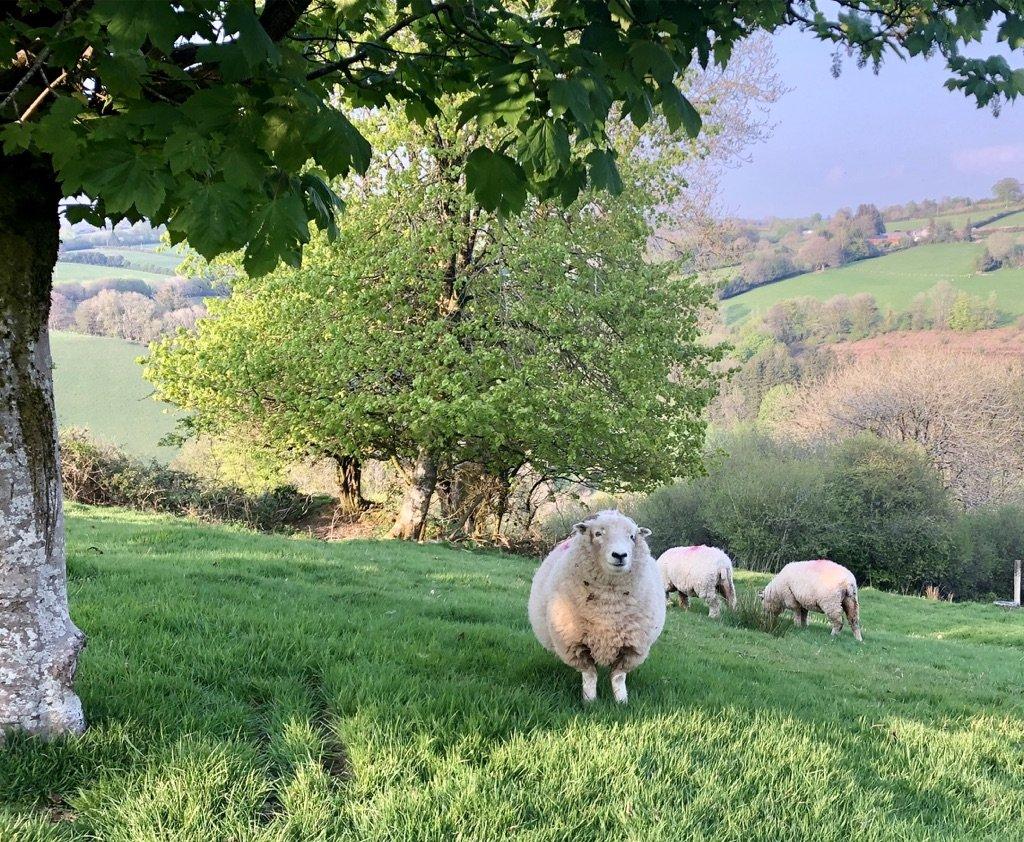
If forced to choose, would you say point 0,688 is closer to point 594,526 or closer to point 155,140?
point 155,140

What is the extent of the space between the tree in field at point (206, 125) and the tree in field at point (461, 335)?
9.95m

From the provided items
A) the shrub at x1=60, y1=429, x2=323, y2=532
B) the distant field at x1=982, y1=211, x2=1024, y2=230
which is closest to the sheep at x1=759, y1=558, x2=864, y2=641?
the shrub at x1=60, y1=429, x2=323, y2=532

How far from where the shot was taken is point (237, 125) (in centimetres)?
239

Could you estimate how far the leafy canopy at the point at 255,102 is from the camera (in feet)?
7.51

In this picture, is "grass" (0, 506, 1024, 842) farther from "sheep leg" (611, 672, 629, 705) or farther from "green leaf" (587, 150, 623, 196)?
"green leaf" (587, 150, 623, 196)

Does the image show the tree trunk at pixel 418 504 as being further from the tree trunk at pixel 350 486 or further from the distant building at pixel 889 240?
the distant building at pixel 889 240

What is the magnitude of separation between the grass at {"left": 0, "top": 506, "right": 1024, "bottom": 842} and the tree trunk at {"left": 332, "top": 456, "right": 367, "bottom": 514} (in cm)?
1411

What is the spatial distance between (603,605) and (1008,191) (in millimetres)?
141775

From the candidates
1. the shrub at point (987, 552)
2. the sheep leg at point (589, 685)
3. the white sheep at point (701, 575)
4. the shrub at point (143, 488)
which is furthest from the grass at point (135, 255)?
the sheep leg at point (589, 685)

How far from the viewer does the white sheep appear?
448 inches

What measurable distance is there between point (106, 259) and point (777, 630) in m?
78.5

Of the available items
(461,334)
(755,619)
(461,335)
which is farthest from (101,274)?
(755,619)

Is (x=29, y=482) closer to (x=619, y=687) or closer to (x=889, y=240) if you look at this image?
Result: (x=619, y=687)

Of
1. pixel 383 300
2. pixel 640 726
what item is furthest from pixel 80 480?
pixel 640 726
